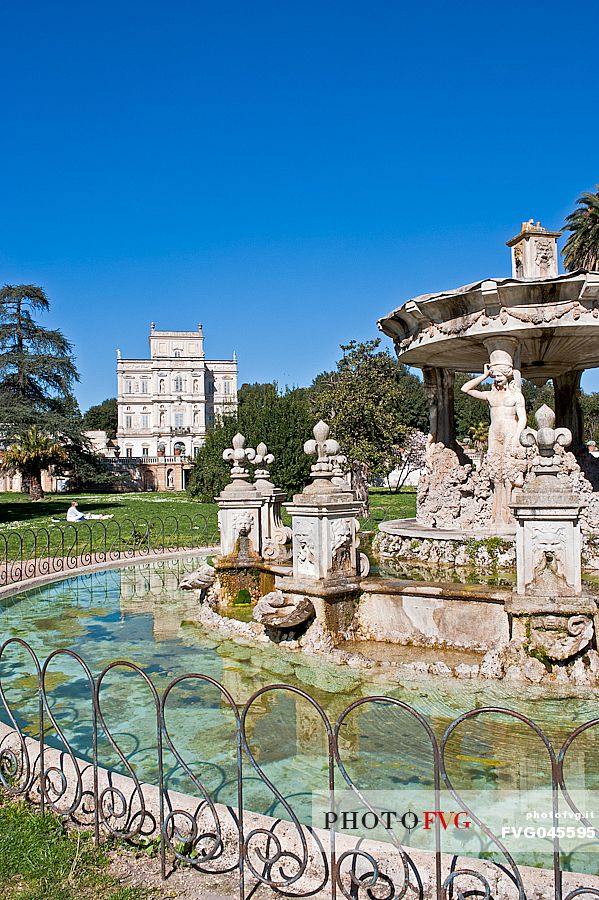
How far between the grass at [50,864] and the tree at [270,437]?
81.2 ft

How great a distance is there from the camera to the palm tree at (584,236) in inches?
1261

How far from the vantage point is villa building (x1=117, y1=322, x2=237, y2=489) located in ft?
280

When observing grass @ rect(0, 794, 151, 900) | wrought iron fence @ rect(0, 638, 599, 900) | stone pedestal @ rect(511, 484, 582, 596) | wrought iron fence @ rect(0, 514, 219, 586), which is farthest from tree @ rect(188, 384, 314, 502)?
grass @ rect(0, 794, 151, 900)

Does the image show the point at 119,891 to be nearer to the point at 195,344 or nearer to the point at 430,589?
the point at 430,589

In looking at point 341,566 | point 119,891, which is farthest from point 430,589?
point 119,891

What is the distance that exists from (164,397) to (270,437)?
59.3m

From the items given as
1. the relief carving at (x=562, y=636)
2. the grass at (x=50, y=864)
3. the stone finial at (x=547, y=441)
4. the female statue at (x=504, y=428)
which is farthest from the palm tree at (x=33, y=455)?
the grass at (x=50, y=864)

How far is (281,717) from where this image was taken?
5.18 m

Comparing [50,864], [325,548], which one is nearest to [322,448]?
[325,548]

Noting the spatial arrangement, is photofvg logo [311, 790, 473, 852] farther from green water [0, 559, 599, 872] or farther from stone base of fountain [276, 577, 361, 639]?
stone base of fountain [276, 577, 361, 639]

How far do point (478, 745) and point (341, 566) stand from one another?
2875mm

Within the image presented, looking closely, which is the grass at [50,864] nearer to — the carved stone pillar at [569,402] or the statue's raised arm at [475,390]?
the statue's raised arm at [475,390]

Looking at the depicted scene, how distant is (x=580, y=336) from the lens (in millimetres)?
9148

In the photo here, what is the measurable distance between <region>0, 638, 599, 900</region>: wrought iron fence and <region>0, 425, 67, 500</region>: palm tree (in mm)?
35962
